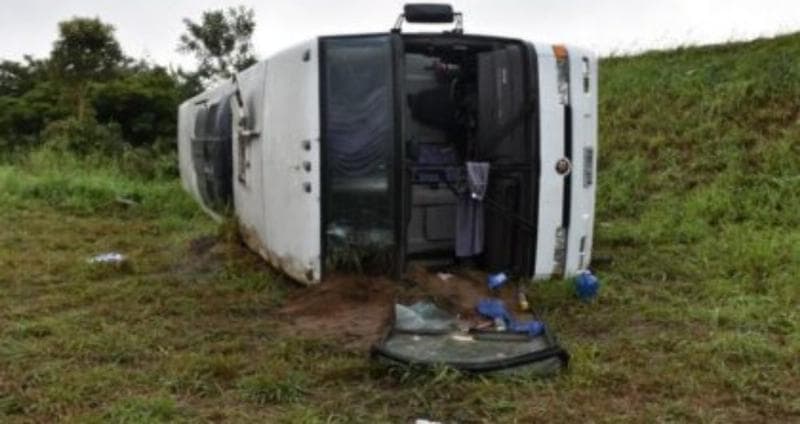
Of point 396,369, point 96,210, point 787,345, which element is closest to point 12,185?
point 96,210

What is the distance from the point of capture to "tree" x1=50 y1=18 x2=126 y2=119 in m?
22.0

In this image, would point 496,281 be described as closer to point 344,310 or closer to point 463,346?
point 344,310

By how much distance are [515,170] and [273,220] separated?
1575 millimetres

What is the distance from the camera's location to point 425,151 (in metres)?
5.90

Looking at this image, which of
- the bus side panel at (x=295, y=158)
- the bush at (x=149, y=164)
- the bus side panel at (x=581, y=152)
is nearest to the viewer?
the bus side panel at (x=295, y=158)

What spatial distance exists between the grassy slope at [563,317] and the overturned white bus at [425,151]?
0.43 meters

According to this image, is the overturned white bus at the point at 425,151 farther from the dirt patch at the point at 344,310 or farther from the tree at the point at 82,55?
the tree at the point at 82,55

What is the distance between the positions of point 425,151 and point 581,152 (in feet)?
3.47

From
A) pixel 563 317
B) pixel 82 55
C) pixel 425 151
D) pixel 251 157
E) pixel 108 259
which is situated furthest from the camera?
pixel 82 55

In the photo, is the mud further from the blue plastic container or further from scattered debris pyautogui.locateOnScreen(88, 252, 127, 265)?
scattered debris pyautogui.locateOnScreen(88, 252, 127, 265)

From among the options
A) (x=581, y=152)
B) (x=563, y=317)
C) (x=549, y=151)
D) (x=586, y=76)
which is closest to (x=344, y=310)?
(x=563, y=317)

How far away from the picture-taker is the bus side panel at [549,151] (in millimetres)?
5289

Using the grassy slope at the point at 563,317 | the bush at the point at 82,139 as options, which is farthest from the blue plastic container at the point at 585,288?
the bush at the point at 82,139

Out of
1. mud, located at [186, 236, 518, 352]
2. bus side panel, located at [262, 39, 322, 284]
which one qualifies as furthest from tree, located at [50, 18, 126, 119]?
mud, located at [186, 236, 518, 352]
